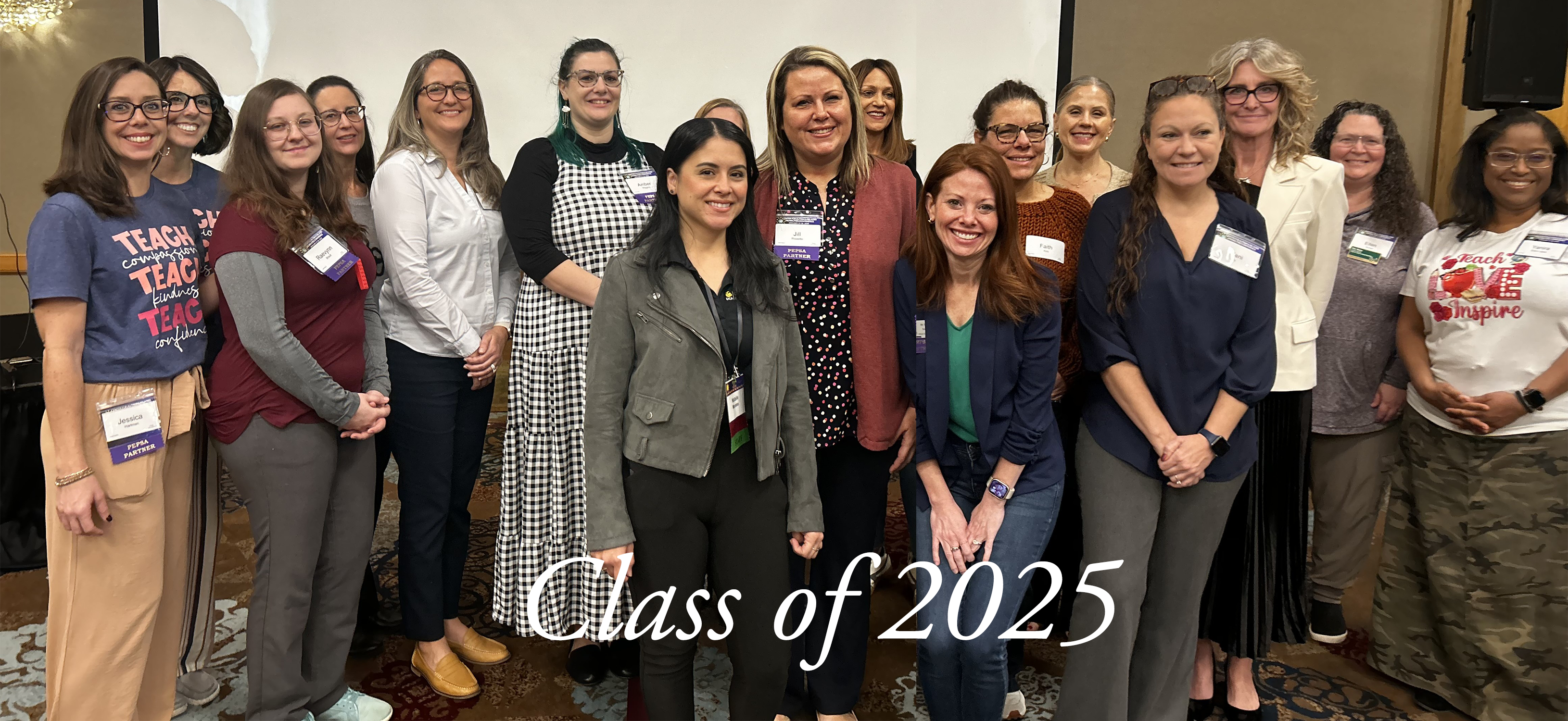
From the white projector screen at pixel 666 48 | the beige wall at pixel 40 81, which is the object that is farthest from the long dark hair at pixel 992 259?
the beige wall at pixel 40 81

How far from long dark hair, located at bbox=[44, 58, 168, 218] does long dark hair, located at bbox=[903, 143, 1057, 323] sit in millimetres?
1652

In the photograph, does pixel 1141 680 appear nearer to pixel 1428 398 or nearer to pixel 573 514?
pixel 1428 398

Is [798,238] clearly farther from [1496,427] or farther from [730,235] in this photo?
[1496,427]

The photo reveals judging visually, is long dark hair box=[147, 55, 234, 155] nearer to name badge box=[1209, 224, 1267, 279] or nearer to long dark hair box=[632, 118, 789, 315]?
long dark hair box=[632, 118, 789, 315]

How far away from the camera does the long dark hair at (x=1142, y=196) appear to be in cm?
179

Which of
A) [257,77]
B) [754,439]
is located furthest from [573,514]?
[257,77]

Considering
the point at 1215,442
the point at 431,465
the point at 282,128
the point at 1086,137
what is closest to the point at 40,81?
the point at 282,128

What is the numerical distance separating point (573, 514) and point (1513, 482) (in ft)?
8.00

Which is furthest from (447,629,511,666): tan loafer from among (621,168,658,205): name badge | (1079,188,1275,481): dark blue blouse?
(1079,188,1275,481): dark blue blouse

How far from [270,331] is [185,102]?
66 cm

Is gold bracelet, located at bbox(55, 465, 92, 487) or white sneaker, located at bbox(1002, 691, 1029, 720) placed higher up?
gold bracelet, located at bbox(55, 465, 92, 487)

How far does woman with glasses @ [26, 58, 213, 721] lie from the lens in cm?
170

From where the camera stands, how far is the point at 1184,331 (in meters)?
1.76

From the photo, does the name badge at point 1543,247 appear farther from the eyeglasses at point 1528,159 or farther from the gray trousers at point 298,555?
the gray trousers at point 298,555
